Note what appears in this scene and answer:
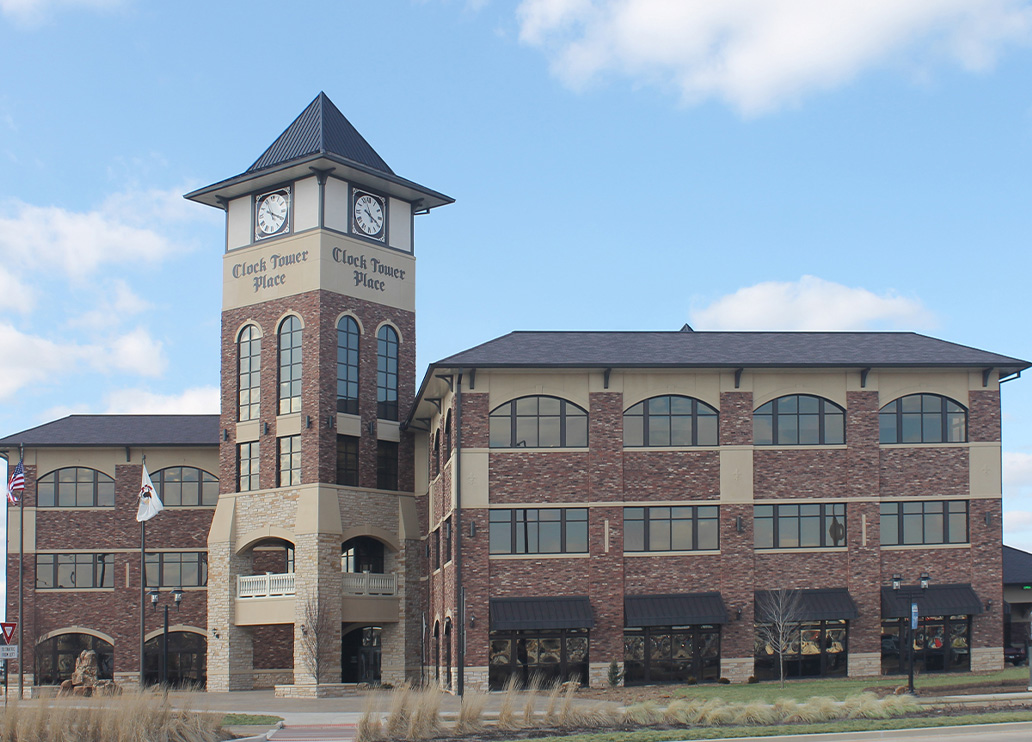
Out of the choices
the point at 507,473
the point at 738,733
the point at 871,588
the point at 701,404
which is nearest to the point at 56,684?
the point at 507,473

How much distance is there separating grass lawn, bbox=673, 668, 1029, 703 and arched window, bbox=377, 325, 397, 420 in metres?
17.7

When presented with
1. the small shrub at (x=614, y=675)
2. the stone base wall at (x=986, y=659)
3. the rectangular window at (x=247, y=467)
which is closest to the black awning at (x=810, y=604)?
the stone base wall at (x=986, y=659)

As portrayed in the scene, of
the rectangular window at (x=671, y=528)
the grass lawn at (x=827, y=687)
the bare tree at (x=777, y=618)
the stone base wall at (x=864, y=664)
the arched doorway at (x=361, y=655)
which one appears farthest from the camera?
the arched doorway at (x=361, y=655)

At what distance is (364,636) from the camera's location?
172 feet

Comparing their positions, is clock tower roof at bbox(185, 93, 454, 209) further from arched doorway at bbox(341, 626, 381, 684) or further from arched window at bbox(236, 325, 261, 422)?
arched doorway at bbox(341, 626, 381, 684)

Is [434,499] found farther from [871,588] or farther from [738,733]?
[738,733]

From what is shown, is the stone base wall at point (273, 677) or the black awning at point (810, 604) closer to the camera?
the black awning at point (810, 604)

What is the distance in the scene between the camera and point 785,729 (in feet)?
77.8

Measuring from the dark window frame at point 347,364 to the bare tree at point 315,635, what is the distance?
25.4 ft

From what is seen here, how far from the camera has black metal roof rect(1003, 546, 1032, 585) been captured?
170 feet

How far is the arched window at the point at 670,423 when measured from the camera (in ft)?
143

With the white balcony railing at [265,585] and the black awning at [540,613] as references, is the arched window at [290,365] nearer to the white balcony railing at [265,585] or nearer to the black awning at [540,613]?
the white balcony railing at [265,585]

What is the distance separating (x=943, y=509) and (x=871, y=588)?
3.82 meters

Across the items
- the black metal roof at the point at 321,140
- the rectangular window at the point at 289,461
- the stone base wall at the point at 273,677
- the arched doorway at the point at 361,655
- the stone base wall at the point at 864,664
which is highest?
the black metal roof at the point at 321,140
